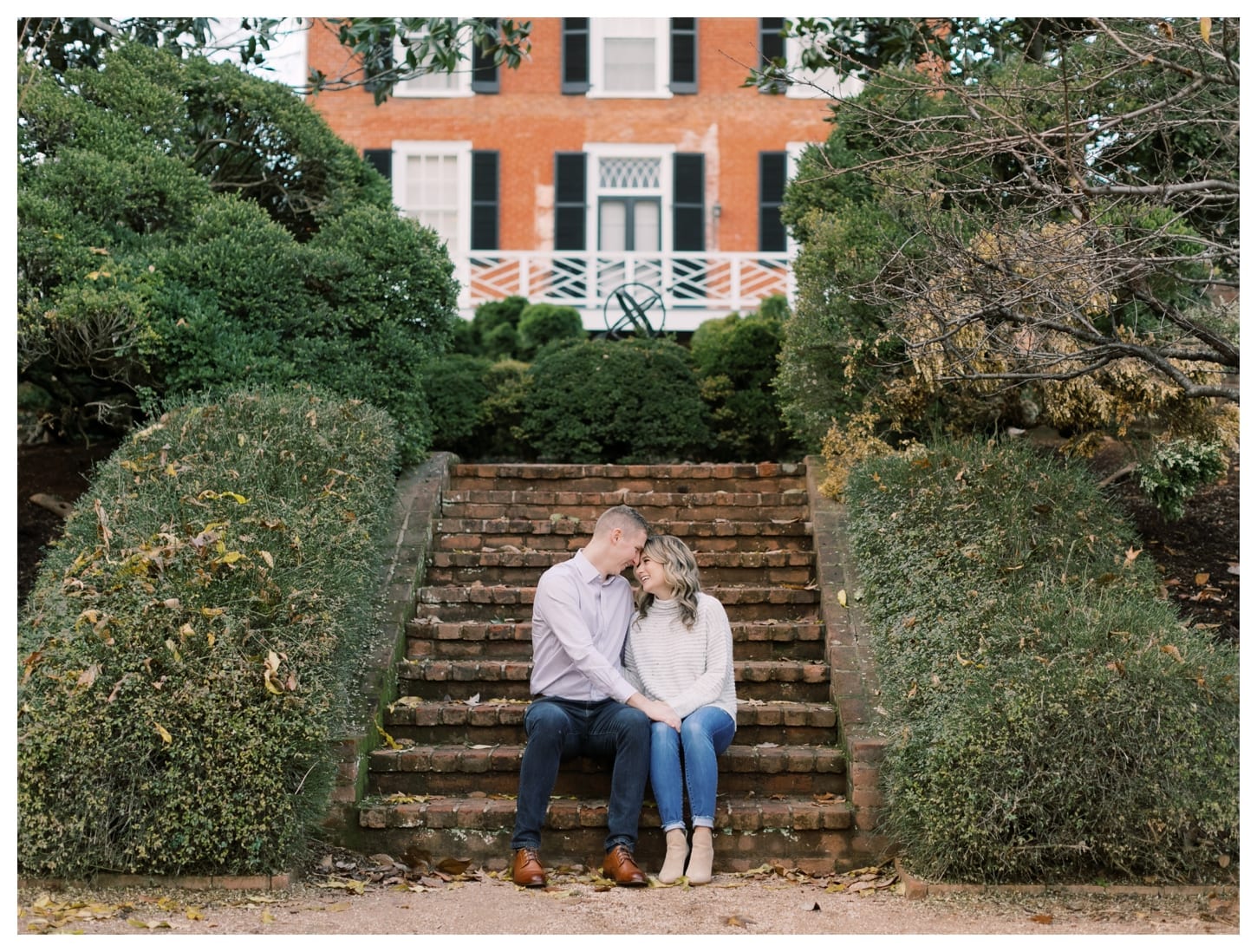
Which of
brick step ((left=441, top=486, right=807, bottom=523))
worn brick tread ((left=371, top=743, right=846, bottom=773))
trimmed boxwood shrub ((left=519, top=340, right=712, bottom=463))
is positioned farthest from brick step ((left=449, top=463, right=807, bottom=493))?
worn brick tread ((left=371, top=743, right=846, bottom=773))

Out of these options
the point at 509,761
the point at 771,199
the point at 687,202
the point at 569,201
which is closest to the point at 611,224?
the point at 569,201

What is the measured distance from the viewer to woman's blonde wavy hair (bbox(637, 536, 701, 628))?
577cm

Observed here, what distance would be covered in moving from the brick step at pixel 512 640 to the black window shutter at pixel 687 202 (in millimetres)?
12077

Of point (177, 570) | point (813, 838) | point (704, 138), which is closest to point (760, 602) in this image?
point (813, 838)

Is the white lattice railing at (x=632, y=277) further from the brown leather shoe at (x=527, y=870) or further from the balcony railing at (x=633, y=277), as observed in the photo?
the brown leather shoe at (x=527, y=870)

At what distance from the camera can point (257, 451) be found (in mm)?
7113

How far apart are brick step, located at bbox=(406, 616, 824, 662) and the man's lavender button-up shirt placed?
1162 millimetres

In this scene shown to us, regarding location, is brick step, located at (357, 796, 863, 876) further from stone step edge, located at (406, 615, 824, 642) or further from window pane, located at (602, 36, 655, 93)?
window pane, located at (602, 36, 655, 93)

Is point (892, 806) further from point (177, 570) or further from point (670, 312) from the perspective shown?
point (670, 312)

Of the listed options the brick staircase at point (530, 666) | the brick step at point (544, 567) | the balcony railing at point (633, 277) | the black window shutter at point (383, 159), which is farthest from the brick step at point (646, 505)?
the black window shutter at point (383, 159)

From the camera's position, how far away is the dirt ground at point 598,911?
4.53 meters

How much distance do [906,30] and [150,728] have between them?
7.52m

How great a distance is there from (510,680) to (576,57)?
46.4ft

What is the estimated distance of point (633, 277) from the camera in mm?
16984
